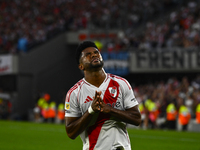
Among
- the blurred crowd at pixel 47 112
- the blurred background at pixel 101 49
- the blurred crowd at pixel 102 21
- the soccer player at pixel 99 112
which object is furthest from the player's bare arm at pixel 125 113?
the blurred crowd at pixel 47 112

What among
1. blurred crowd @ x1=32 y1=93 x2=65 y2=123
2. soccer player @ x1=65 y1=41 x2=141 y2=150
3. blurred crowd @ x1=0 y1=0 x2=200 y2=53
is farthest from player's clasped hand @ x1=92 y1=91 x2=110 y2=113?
blurred crowd @ x1=32 y1=93 x2=65 y2=123

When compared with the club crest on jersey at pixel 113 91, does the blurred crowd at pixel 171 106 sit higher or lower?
lower

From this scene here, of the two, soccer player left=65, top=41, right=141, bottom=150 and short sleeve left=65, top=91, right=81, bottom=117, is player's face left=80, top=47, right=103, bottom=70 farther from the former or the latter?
short sleeve left=65, top=91, right=81, bottom=117

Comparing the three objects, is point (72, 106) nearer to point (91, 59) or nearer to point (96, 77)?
point (96, 77)

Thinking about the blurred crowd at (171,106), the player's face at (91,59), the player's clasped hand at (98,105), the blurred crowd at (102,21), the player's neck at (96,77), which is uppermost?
the blurred crowd at (102,21)

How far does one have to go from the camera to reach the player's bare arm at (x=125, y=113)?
12.3 feet

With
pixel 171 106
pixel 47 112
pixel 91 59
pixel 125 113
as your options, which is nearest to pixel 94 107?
pixel 125 113

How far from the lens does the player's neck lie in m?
4.05

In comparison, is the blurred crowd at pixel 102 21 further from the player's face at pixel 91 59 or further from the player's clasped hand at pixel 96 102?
the player's clasped hand at pixel 96 102

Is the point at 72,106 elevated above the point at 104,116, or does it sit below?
above

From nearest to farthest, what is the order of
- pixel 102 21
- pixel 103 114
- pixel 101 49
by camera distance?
pixel 103 114 < pixel 101 49 < pixel 102 21

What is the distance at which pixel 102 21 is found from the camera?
3212 cm

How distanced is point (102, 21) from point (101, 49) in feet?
13.8

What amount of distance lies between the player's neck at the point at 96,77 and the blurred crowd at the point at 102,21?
20747mm
